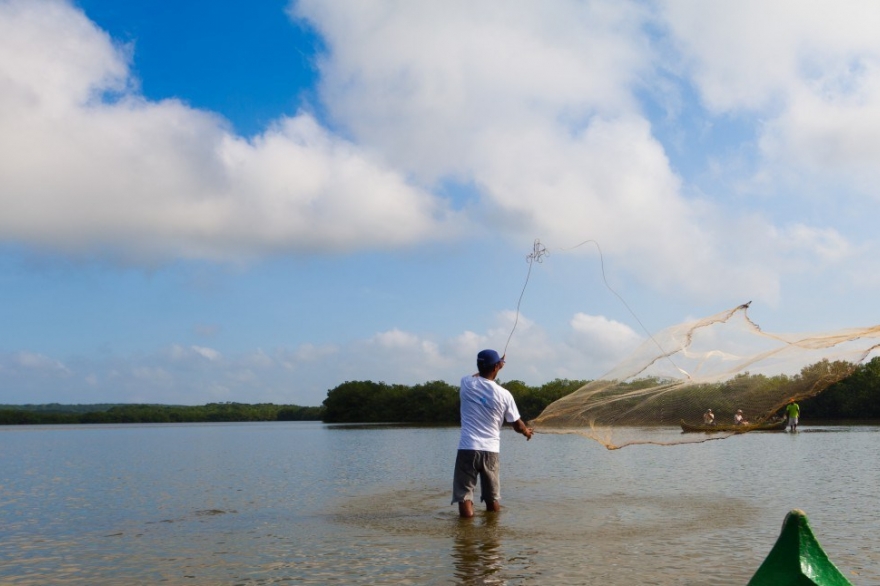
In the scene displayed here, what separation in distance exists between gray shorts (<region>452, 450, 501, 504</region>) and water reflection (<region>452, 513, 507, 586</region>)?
41 centimetres

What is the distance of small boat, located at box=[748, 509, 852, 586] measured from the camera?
4.63 metres

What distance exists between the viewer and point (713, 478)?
16.6 meters

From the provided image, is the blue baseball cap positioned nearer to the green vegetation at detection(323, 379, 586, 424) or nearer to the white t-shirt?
the white t-shirt

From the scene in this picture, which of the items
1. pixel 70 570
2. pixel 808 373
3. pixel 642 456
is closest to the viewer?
pixel 70 570

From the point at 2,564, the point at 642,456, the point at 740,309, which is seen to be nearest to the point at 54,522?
the point at 2,564

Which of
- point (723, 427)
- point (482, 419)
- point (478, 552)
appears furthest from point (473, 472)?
point (723, 427)

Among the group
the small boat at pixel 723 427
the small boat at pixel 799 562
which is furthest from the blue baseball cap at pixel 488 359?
the small boat at pixel 799 562

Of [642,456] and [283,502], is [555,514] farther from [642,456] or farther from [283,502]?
[642,456]

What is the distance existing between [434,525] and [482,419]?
1704 mm

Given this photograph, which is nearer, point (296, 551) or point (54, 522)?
point (296, 551)

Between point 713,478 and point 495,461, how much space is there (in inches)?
322

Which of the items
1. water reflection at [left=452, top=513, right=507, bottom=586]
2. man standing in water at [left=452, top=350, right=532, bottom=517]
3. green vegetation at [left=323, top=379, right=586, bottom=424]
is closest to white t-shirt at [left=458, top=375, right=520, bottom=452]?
man standing in water at [left=452, top=350, right=532, bottom=517]

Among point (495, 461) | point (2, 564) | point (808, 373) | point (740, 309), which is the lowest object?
point (2, 564)

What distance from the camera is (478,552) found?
854cm
